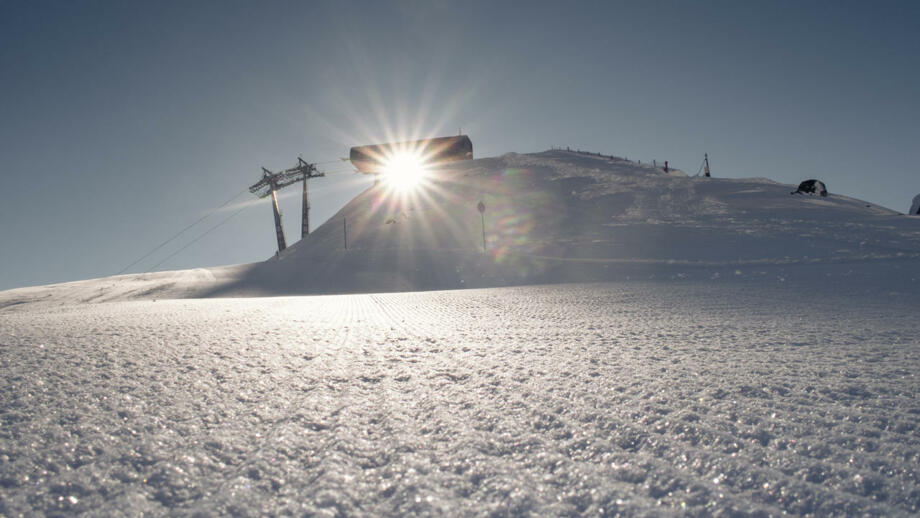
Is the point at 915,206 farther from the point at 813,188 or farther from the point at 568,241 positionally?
the point at 568,241

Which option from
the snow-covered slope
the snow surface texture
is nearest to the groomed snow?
the snow surface texture

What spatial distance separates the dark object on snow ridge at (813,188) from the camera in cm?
3244

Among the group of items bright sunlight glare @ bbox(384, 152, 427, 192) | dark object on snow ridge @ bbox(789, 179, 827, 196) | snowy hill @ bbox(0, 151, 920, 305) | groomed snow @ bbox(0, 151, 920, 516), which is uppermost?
bright sunlight glare @ bbox(384, 152, 427, 192)

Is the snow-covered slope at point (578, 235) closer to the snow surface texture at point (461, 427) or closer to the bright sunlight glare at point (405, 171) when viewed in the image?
the bright sunlight glare at point (405, 171)

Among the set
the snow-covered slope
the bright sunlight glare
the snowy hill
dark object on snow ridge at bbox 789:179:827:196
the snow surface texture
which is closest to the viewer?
the snow surface texture

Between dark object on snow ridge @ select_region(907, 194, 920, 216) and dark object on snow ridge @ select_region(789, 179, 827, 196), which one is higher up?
dark object on snow ridge @ select_region(789, 179, 827, 196)

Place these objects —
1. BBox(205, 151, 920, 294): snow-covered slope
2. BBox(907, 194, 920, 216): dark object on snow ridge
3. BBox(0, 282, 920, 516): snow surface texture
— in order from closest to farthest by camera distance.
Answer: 1. BBox(0, 282, 920, 516): snow surface texture
2. BBox(205, 151, 920, 294): snow-covered slope
3. BBox(907, 194, 920, 216): dark object on snow ridge

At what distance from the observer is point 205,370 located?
227 cm

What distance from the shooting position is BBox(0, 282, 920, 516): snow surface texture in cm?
110

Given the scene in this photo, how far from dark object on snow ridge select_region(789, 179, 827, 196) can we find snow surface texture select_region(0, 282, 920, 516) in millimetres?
38678

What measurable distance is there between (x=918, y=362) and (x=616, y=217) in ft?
88.2

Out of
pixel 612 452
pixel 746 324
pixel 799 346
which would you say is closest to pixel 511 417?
pixel 612 452

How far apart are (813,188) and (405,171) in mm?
39485

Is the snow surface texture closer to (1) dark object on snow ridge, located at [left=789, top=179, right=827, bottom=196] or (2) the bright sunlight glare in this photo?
(1) dark object on snow ridge, located at [left=789, top=179, right=827, bottom=196]
